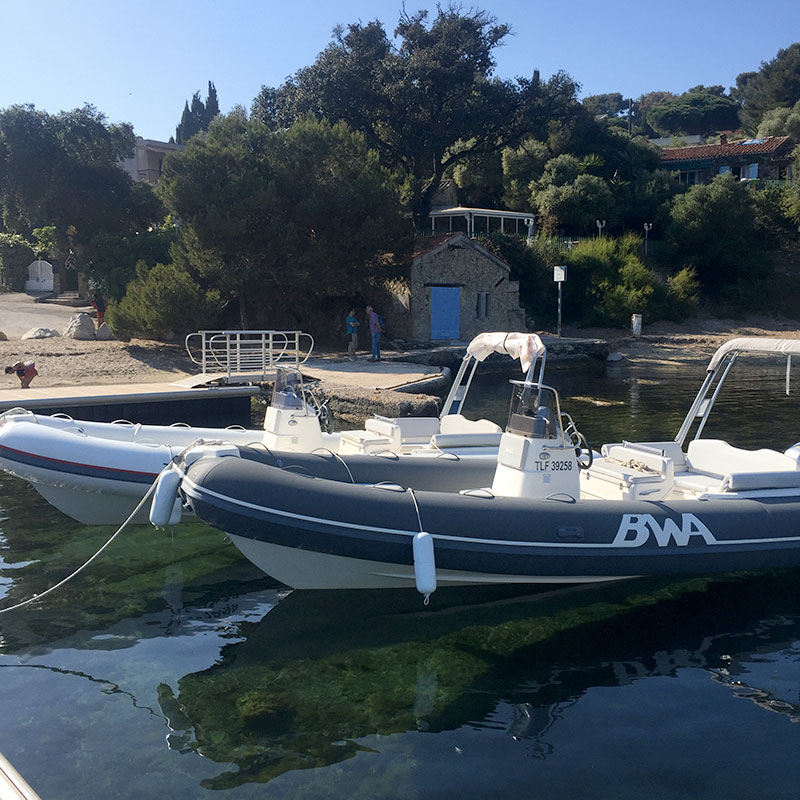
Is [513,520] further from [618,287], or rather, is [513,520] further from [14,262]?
[14,262]

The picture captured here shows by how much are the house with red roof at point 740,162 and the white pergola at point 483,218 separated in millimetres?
13509

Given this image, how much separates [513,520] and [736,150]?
4381cm

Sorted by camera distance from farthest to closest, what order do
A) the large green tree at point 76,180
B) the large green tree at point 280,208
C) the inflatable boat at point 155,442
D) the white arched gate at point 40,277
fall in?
the white arched gate at point 40,277, the large green tree at point 76,180, the large green tree at point 280,208, the inflatable boat at point 155,442

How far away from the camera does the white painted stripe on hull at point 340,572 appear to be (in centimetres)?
684

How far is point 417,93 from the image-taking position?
30.8 metres

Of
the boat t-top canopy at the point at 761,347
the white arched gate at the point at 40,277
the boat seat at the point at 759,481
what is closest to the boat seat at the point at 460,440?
the boat t-top canopy at the point at 761,347

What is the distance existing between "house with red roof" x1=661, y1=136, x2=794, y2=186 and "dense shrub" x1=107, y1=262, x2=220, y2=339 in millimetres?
31065

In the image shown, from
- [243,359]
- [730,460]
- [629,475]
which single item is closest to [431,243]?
[243,359]

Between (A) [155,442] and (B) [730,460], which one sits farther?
(A) [155,442]

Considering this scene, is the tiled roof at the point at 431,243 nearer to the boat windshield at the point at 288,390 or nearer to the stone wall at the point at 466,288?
the stone wall at the point at 466,288

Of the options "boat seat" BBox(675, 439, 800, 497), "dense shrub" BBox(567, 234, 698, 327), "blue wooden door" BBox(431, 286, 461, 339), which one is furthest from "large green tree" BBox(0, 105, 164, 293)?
"boat seat" BBox(675, 439, 800, 497)

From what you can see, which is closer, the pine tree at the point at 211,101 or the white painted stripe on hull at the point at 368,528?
the white painted stripe on hull at the point at 368,528

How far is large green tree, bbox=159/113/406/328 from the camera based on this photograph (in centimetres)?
2227

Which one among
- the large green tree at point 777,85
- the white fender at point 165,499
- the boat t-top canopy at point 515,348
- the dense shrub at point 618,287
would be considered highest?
the large green tree at point 777,85
